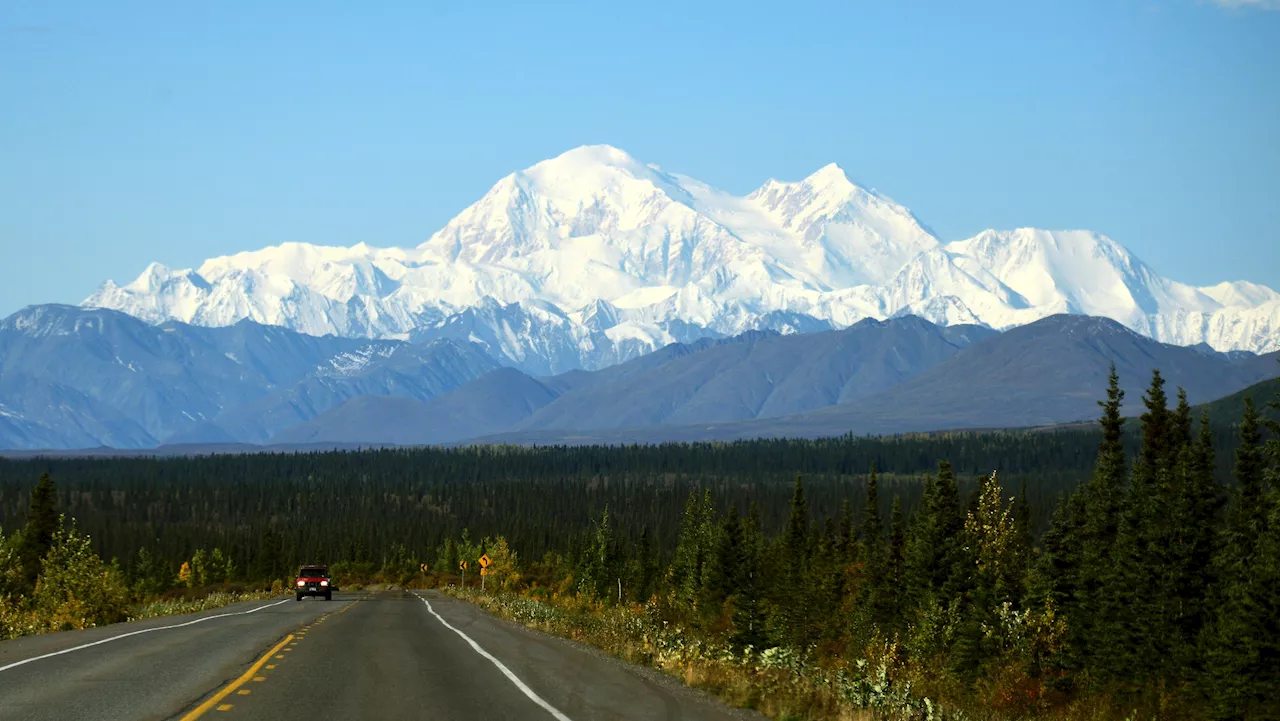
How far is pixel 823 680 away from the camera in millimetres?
28453

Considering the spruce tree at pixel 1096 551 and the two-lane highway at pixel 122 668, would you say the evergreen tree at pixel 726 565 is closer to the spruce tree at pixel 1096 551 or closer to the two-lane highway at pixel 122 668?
the spruce tree at pixel 1096 551

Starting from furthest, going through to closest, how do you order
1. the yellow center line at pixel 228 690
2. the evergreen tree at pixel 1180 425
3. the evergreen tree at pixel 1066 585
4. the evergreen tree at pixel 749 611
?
the evergreen tree at pixel 749 611 → the evergreen tree at pixel 1180 425 → the evergreen tree at pixel 1066 585 → the yellow center line at pixel 228 690

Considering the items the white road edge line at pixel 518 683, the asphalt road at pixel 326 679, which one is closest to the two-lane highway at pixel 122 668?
the asphalt road at pixel 326 679

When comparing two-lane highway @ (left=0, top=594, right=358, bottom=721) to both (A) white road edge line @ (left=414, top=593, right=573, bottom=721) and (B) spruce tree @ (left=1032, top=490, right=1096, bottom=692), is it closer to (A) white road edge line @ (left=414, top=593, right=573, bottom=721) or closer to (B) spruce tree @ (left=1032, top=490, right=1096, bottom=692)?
(A) white road edge line @ (left=414, top=593, right=573, bottom=721)

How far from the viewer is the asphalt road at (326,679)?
2273 cm

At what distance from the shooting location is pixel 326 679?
26.7 metres

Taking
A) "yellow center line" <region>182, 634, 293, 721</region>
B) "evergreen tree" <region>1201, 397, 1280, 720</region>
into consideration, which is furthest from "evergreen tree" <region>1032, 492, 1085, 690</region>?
"yellow center line" <region>182, 634, 293, 721</region>

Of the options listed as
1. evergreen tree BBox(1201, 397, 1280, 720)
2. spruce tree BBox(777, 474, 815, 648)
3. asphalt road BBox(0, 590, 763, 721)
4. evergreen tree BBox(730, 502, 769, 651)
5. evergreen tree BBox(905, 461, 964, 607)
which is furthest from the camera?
spruce tree BBox(777, 474, 815, 648)

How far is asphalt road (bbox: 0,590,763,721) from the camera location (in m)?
22.7

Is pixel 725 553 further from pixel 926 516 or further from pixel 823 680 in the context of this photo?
pixel 823 680

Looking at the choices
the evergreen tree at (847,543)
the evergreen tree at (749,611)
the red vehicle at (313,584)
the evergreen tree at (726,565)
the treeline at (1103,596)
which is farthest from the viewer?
the evergreen tree at (847,543)

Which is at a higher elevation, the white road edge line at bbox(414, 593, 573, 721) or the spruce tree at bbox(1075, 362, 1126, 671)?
the spruce tree at bbox(1075, 362, 1126, 671)

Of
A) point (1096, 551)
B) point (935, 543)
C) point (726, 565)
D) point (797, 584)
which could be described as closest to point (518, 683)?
point (1096, 551)

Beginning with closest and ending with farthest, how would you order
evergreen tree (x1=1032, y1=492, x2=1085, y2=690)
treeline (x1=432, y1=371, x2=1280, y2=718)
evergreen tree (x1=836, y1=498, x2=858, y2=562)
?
1. treeline (x1=432, y1=371, x2=1280, y2=718)
2. evergreen tree (x1=1032, y1=492, x2=1085, y2=690)
3. evergreen tree (x1=836, y1=498, x2=858, y2=562)
